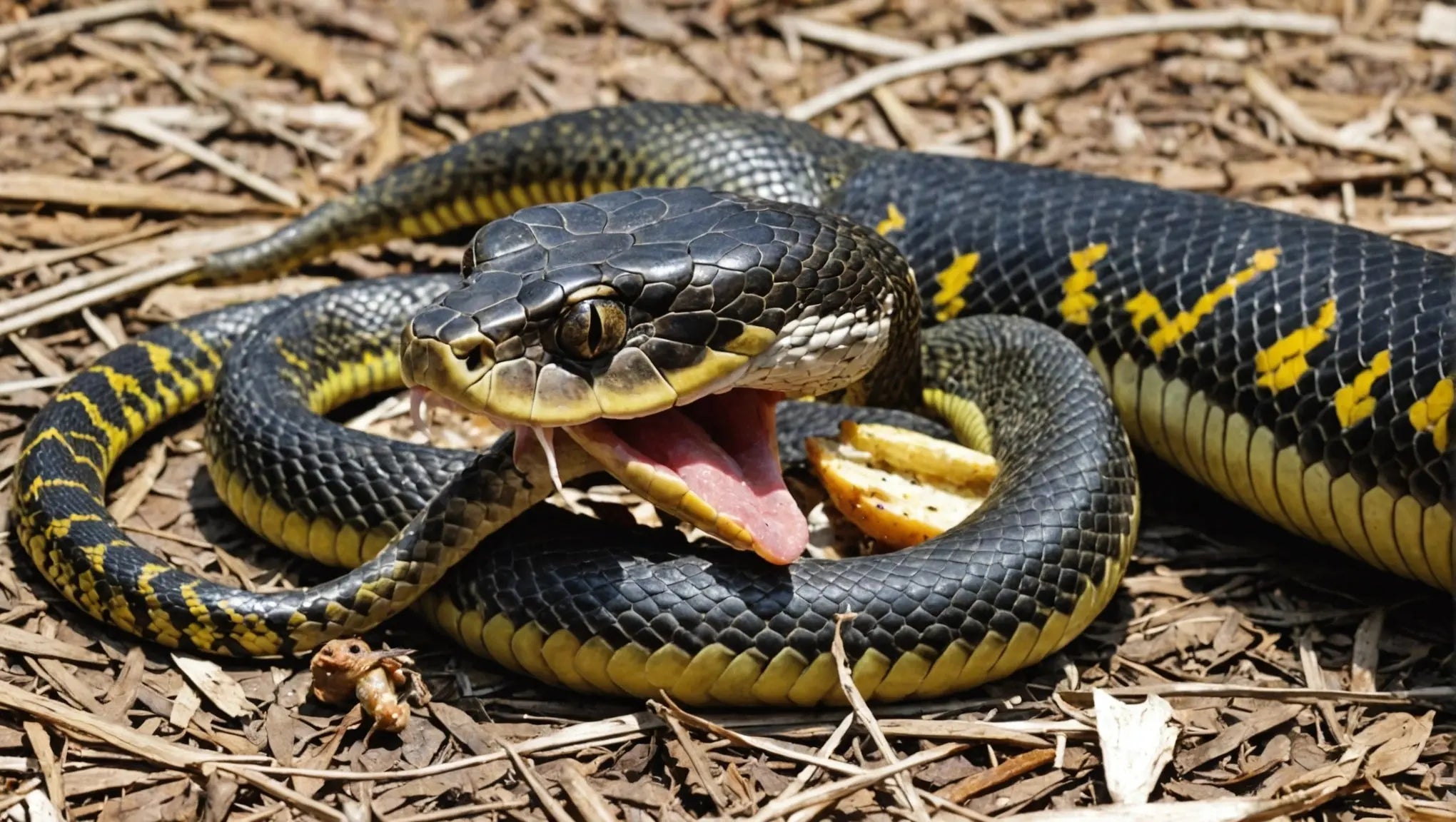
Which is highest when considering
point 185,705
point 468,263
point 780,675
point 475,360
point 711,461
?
point 468,263

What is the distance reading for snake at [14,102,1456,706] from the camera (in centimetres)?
502

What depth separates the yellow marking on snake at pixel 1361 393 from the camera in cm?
596

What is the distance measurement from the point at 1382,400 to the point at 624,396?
3167mm

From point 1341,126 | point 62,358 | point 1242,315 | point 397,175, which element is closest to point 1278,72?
point 1341,126

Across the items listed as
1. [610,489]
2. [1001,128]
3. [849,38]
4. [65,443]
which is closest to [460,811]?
[610,489]

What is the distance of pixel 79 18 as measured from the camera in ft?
32.6

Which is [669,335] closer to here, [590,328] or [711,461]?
[590,328]

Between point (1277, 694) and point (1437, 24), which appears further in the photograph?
point (1437, 24)

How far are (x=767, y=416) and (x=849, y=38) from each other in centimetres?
567

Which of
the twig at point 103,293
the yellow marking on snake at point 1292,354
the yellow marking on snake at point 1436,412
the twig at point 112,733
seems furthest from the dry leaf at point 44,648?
the yellow marking on snake at point 1436,412

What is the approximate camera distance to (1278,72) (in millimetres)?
10031

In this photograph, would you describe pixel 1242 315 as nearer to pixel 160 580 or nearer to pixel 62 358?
pixel 160 580

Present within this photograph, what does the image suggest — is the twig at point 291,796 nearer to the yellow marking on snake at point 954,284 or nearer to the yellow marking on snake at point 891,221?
the yellow marking on snake at point 954,284

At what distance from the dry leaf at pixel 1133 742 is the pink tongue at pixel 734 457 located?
1261mm
